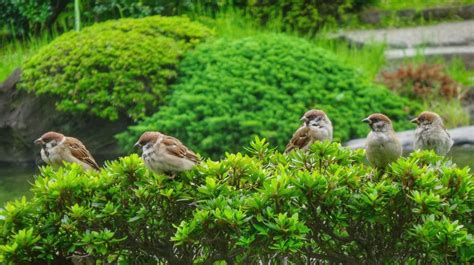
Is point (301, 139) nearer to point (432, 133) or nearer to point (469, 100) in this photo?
point (432, 133)

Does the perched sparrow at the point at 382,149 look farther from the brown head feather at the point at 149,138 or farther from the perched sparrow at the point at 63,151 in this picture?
the perched sparrow at the point at 63,151

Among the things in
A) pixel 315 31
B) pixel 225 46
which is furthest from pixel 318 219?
pixel 315 31

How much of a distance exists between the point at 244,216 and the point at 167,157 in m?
0.59

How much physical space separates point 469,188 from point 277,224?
3.08 feet

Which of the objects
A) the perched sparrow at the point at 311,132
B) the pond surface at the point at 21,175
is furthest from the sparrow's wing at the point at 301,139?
the pond surface at the point at 21,175

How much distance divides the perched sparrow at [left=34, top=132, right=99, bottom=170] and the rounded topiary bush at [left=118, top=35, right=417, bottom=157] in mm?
3217

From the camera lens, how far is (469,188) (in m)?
4.67

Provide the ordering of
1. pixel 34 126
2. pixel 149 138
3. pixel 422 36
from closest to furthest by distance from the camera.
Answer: pixel 149 138, pixel 34 126, pixel 422 36

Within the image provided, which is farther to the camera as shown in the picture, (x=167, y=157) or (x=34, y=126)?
(x=34, y=126)

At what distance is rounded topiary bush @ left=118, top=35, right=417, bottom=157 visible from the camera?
417 inches

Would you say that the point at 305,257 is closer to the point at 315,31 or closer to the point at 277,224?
the point at 277,224

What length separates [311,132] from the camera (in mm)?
7219

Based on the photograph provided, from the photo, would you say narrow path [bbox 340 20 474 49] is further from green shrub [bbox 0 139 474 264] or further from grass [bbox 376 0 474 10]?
green shrub [bbox 0 139 474 264]

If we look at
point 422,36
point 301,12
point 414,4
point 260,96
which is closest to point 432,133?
point 260,96
